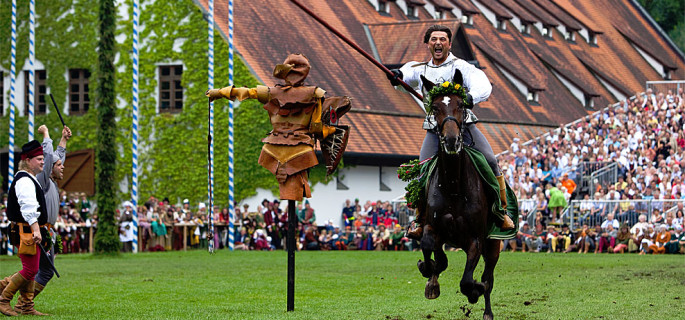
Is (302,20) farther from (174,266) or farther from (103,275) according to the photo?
(103,275)

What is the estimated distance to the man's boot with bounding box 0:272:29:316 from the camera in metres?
15.0

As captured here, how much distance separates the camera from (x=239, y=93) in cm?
1458

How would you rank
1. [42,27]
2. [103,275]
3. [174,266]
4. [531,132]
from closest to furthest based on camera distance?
[103,275], [174,266], [42,27], [531,132]

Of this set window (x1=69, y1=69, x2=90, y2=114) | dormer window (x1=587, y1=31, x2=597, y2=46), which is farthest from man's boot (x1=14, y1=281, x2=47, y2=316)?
dormer window (x1=587, y1=31, x2=597, y2=46)

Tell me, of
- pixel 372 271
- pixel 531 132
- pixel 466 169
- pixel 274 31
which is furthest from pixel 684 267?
pixel 531 132

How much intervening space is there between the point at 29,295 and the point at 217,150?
2958 cm

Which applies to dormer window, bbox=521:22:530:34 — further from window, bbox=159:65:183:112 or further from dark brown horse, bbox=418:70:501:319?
dark brown horse, bbox=418:70:501:319

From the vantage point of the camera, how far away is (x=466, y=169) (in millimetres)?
12562

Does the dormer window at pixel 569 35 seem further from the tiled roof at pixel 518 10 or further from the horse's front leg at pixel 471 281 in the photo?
the horse's front leg at pixel 471 281

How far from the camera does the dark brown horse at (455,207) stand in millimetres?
12234

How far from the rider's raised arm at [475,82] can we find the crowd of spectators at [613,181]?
19.6 meters

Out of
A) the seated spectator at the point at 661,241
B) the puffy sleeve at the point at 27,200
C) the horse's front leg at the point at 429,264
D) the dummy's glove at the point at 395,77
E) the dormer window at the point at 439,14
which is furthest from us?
the dormer window at the point at 439,14

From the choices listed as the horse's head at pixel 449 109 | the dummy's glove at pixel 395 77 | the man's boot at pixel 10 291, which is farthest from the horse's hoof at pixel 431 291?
the man's boot at pixel 10 291

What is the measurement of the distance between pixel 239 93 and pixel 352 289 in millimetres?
6141
